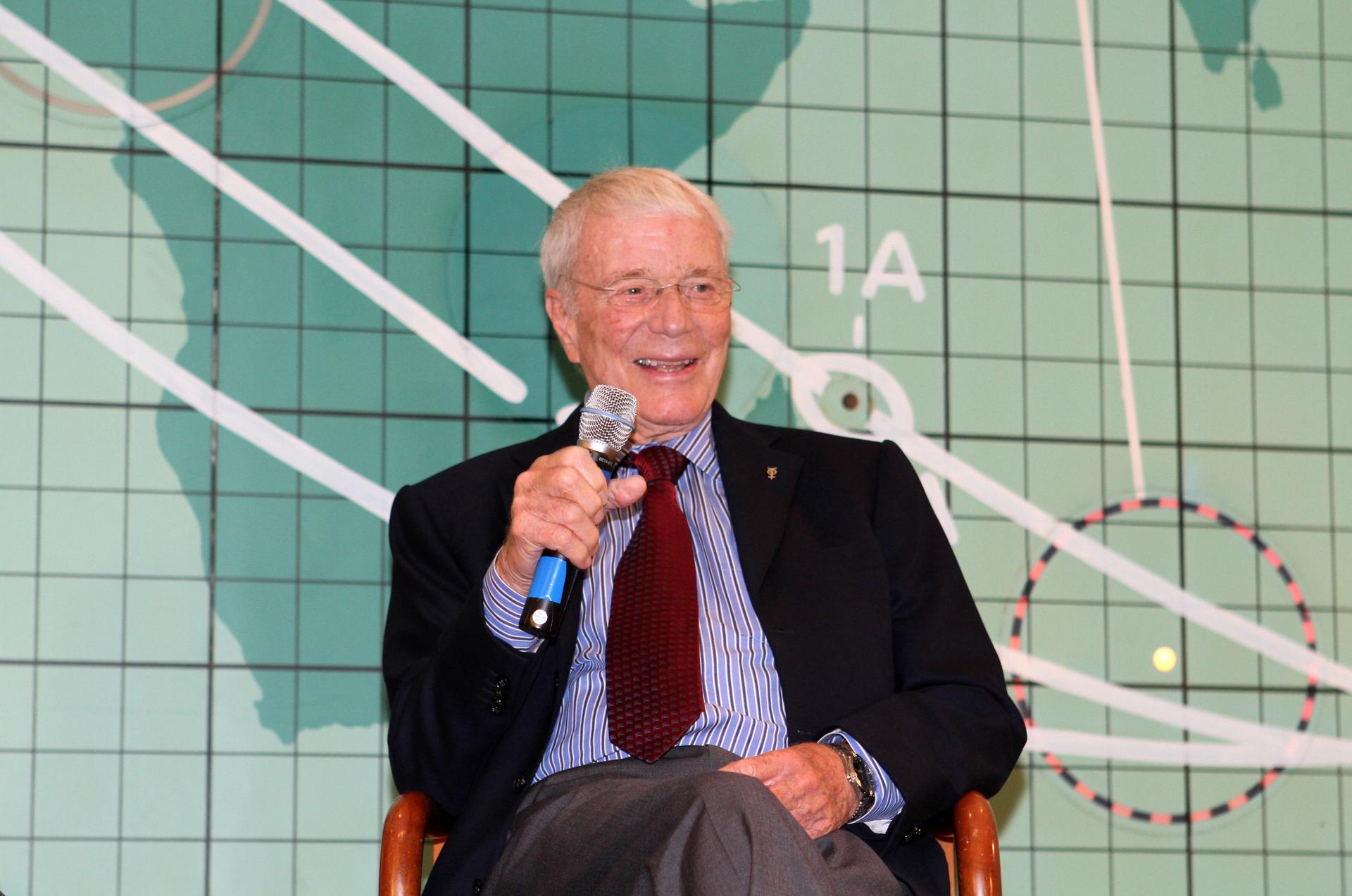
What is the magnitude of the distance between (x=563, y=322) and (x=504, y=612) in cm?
76

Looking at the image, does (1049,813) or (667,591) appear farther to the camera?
(1049,813)

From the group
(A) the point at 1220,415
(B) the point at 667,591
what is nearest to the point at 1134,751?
(A) the point at 1220,415

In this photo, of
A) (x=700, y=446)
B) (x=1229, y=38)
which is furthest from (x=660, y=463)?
(x=1229, y=38)

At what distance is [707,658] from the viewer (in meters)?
2.22

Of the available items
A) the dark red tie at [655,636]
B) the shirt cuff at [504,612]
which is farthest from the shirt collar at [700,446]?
the shirt cuff at [504,612]

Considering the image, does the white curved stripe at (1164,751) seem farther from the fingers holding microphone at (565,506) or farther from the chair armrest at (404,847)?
the fingers holding microphone at (565,506)

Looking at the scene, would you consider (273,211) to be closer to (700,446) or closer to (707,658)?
(700,446)

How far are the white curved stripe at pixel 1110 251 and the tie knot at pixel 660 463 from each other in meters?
1.30

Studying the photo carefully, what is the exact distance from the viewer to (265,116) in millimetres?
3076

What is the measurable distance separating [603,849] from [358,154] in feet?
6.00

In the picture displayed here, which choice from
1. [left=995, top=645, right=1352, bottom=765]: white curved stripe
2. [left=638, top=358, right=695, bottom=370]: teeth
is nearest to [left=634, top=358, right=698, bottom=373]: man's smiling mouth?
[left=638, top=358, right=695, bottom=370]: teeth

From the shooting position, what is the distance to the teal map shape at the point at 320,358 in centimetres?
300

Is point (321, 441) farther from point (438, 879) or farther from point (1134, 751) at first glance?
point (1134, 751)

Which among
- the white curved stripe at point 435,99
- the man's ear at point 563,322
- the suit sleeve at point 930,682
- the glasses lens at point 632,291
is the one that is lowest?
the suit sleeve at point 930,682
